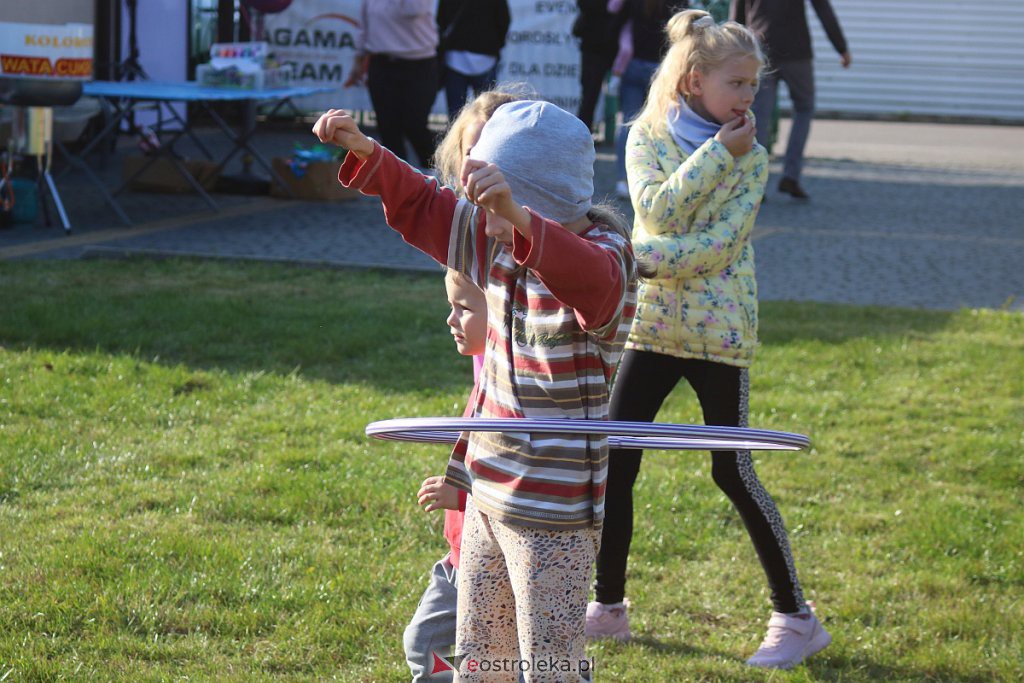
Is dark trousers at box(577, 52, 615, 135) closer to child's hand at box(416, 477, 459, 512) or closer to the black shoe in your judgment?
the black shoe

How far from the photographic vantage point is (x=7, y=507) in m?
4.00

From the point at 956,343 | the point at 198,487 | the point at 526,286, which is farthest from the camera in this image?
the point at 956,343

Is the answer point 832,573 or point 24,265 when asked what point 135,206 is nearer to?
point 24,265

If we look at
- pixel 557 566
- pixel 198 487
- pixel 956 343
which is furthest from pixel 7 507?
pixel 956 343

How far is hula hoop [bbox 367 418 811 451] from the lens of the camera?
7.22ft

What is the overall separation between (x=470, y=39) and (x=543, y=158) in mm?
9095

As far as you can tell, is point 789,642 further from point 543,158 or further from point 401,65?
point 401,65

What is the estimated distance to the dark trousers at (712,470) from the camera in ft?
11.0

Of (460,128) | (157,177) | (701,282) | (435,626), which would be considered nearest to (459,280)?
(460,128)

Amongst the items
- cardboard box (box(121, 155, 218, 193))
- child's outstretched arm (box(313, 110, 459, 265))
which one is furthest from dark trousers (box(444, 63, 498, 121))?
child's outstretched arm (box(313, 110, 459, 265))

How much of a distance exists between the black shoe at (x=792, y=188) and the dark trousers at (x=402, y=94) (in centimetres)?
374

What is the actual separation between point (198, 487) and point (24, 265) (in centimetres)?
387

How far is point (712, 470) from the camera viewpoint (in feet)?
11.3

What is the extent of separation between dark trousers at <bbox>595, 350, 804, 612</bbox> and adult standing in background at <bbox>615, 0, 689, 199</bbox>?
23.6 ft
